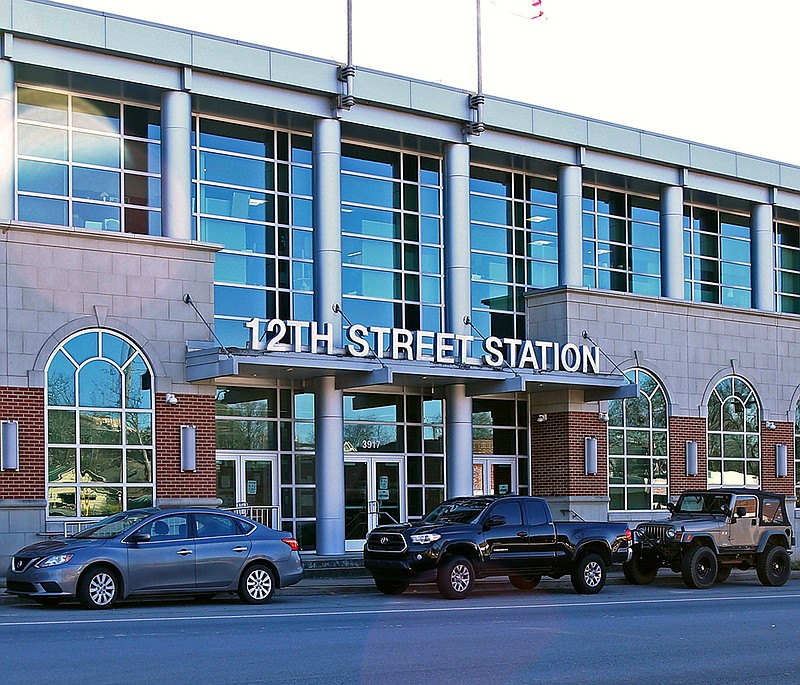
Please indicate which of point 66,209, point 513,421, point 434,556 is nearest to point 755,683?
point 434,556

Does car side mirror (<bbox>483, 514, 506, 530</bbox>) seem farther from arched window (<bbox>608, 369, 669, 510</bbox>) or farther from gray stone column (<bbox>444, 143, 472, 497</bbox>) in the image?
arched window (<bbox>608, 369, 669, 510</bbox>)

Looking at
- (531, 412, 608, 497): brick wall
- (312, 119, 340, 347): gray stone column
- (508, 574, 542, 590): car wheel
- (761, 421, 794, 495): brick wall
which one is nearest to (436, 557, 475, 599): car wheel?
(508, 574, 542, 590): car wheel

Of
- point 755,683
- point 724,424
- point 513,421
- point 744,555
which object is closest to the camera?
point 755,683

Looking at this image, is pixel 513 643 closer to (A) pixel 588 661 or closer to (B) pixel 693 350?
(A) pixel 588 661

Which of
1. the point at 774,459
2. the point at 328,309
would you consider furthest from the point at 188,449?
the point at 774,459

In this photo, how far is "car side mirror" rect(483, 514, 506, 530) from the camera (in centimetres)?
2241

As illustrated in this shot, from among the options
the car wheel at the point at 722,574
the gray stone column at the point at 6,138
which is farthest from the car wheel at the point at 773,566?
the gray stone column at the point at 6,138

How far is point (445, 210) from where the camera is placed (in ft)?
103

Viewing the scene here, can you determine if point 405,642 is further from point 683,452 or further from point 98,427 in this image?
point 683,452

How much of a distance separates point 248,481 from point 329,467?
6.50ft

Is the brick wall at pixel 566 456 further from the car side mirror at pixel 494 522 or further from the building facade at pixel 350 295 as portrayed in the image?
the car side mirror at pixel 494 522

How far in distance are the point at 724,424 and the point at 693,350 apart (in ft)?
8.29

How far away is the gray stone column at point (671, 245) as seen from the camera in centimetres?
3522

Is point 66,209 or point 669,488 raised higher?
point 66,209
